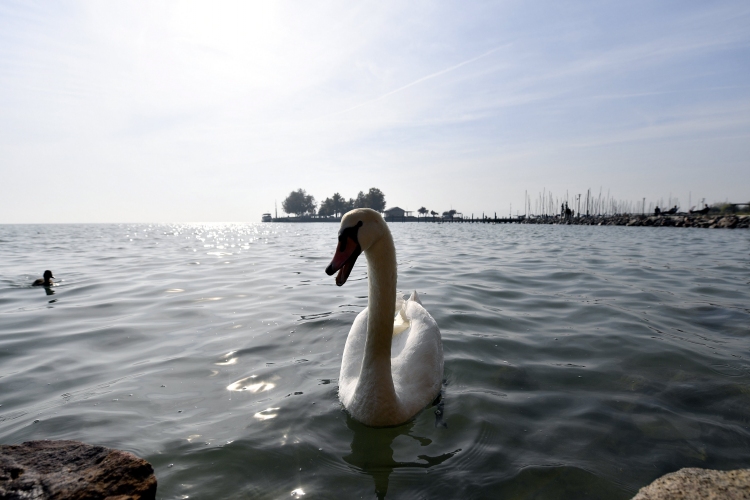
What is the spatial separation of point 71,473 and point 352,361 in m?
2.24

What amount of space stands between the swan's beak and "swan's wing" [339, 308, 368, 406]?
3.53ft

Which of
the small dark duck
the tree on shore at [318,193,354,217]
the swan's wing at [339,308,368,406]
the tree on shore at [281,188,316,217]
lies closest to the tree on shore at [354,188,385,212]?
the tree on shore at [318,193,354,217]

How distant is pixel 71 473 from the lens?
→ 1993 millimetres

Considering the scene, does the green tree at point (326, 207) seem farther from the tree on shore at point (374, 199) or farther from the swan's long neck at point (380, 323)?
the swan's long neck at point (380, 323)

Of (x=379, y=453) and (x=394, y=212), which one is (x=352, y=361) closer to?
(x=379, y=453)

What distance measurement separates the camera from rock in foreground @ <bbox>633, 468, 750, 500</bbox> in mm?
1902

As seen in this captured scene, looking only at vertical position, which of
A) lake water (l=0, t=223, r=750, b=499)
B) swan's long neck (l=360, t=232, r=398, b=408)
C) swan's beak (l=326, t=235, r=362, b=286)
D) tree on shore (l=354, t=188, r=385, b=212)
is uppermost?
tree on shore (l=354, t=188, r=385, b=212)

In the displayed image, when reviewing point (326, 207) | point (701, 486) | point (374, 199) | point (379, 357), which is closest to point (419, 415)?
point (379, 357)

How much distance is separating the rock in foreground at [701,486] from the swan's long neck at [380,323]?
1.66m

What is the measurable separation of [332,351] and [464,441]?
241 centimetres

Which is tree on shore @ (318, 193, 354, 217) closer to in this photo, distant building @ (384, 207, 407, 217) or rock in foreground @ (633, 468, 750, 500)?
distant building @ (384, 207, 407, 217)

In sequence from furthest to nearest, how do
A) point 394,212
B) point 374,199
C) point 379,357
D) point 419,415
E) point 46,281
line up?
point 374,199, point 394,212, point 46,281, point 419,415, point 379,357

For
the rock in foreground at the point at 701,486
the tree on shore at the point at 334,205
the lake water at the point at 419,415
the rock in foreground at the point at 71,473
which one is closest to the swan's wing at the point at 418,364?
the lake water at the point at 419,415

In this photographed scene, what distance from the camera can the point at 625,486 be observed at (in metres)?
2.46
